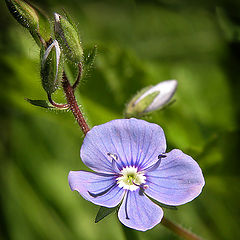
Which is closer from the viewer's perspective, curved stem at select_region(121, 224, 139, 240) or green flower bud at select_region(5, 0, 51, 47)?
green flower bud at select_region(5, 0, 51, 47)

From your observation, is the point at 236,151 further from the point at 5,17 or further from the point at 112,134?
the point at 5,17

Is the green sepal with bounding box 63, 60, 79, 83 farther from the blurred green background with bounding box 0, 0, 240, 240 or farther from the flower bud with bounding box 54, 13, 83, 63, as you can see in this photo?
the blurred green background with bounding box 0, 0, 240, 240

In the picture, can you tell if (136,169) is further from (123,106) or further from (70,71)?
(123,106)

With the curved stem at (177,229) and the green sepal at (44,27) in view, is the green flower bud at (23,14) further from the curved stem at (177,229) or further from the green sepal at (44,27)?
the curved stem at (177,229)

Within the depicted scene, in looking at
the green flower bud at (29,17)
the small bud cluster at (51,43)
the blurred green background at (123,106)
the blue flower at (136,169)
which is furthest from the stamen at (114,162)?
the blurred green background at (123,106)

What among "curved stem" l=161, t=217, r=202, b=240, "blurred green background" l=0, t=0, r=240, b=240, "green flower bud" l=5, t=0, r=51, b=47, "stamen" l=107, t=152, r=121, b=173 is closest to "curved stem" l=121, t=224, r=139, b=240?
"curved stem" l=161, t=217, r=202, b=240

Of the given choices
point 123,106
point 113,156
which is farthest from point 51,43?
point 123,106

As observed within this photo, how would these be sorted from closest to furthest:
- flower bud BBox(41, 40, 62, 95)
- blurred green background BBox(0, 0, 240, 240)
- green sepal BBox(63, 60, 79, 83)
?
flower bud BBox(41, 40, 62, 95) → green sepal BBox(63, 60, 79, 83) → blurred green background BBox(0, 0, 240, 240)

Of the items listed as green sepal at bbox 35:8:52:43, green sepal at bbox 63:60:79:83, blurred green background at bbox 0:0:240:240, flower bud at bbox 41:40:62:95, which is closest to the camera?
Result: flower bud at bbox 41:40:62:95
